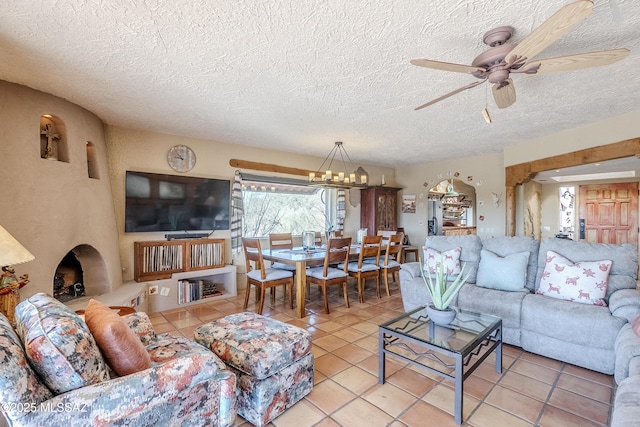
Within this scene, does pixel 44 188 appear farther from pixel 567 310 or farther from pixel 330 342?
pixel 567 310

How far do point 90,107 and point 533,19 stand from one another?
391 centimetres

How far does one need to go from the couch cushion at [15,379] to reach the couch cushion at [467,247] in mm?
3358

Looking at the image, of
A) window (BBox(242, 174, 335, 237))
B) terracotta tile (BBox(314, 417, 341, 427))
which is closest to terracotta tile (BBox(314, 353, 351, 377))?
terracotta tile (BBox(314, 417, 341, 427))

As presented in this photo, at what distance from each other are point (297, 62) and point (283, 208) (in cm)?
356

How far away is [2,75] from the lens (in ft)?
7.79

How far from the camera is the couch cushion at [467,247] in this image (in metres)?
3.24

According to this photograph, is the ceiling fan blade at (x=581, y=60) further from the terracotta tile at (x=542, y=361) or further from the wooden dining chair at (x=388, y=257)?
the wooden dining chair at (x=388, y=257)

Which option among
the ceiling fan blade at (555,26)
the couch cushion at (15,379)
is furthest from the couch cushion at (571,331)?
the couch cushion at (15,379)

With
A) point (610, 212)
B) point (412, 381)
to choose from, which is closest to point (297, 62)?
point (412, 381)

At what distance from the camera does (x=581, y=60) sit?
1676mm

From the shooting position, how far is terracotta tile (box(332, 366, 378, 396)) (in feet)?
6.86

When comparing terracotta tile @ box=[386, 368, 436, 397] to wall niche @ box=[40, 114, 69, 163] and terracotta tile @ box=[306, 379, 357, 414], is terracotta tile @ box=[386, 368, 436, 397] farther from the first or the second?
wall niche @ box=[40, 114, 69, 163]

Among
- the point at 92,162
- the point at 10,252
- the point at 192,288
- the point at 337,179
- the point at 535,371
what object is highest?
the point at 92,162

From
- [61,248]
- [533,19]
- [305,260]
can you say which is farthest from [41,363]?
[533,19]
